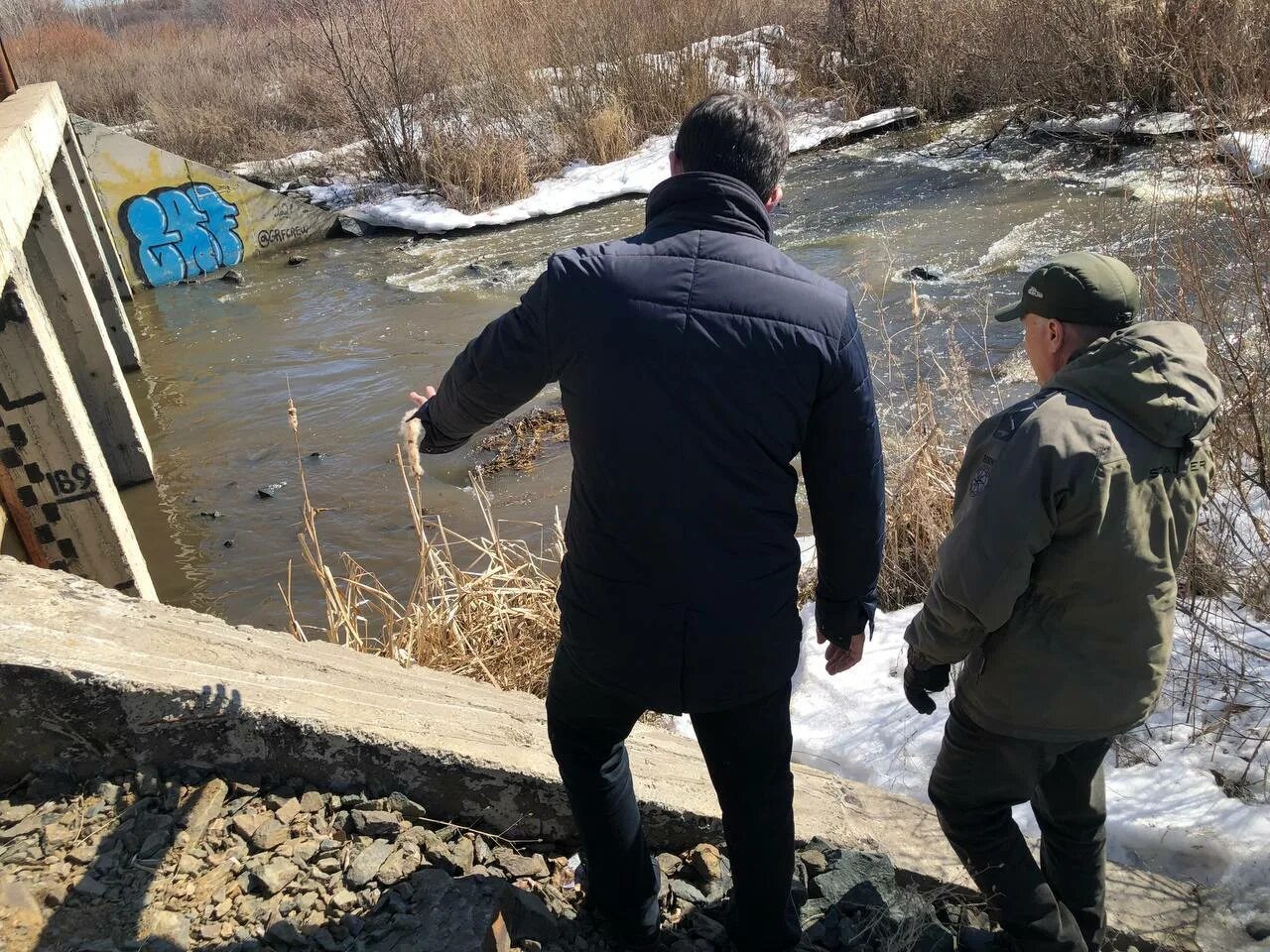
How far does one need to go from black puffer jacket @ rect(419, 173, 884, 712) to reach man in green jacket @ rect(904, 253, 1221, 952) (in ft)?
0.95

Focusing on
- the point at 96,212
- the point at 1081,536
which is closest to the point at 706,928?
the point at 1081,536

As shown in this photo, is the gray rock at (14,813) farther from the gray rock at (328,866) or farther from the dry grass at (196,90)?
the dry grass at (196,90)

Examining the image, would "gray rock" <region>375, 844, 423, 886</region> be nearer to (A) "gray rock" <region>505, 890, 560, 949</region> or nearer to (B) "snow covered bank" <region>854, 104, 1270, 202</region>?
(A) "gray rock" <region>505, 890, 560, 949</region>

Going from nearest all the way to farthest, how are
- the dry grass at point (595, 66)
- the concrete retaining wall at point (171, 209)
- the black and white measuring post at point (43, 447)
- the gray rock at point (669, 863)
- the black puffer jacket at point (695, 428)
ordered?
the black puffer jacket at point (695, 428) → the gray rock at point (669, 863) → the black and white measuring post at point (43, 447) → the concrete retaining wall at point (171, 209) → the dry grass at point (595, 66)

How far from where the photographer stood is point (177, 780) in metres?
2.31

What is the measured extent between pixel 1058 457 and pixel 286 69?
26816mm

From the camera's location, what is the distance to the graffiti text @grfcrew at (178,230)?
41.8 ft

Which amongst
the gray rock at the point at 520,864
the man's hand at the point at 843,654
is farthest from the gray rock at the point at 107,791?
the man's hand at the point at 843,654

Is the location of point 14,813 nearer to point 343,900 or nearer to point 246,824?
point 246,824

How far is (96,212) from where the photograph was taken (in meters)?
11.2

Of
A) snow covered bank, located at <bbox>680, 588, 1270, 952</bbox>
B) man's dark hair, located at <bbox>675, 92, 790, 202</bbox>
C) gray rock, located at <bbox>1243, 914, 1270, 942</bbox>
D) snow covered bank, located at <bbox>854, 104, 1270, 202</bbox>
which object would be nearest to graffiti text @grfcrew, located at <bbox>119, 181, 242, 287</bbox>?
snow covered bank, located at <bbox>854, 104, 1270, 202</bbox>

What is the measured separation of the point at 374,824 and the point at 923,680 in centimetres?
141

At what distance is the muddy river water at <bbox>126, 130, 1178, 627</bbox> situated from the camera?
→ 6559 millimetres

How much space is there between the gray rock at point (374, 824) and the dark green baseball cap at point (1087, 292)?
1905 mm
